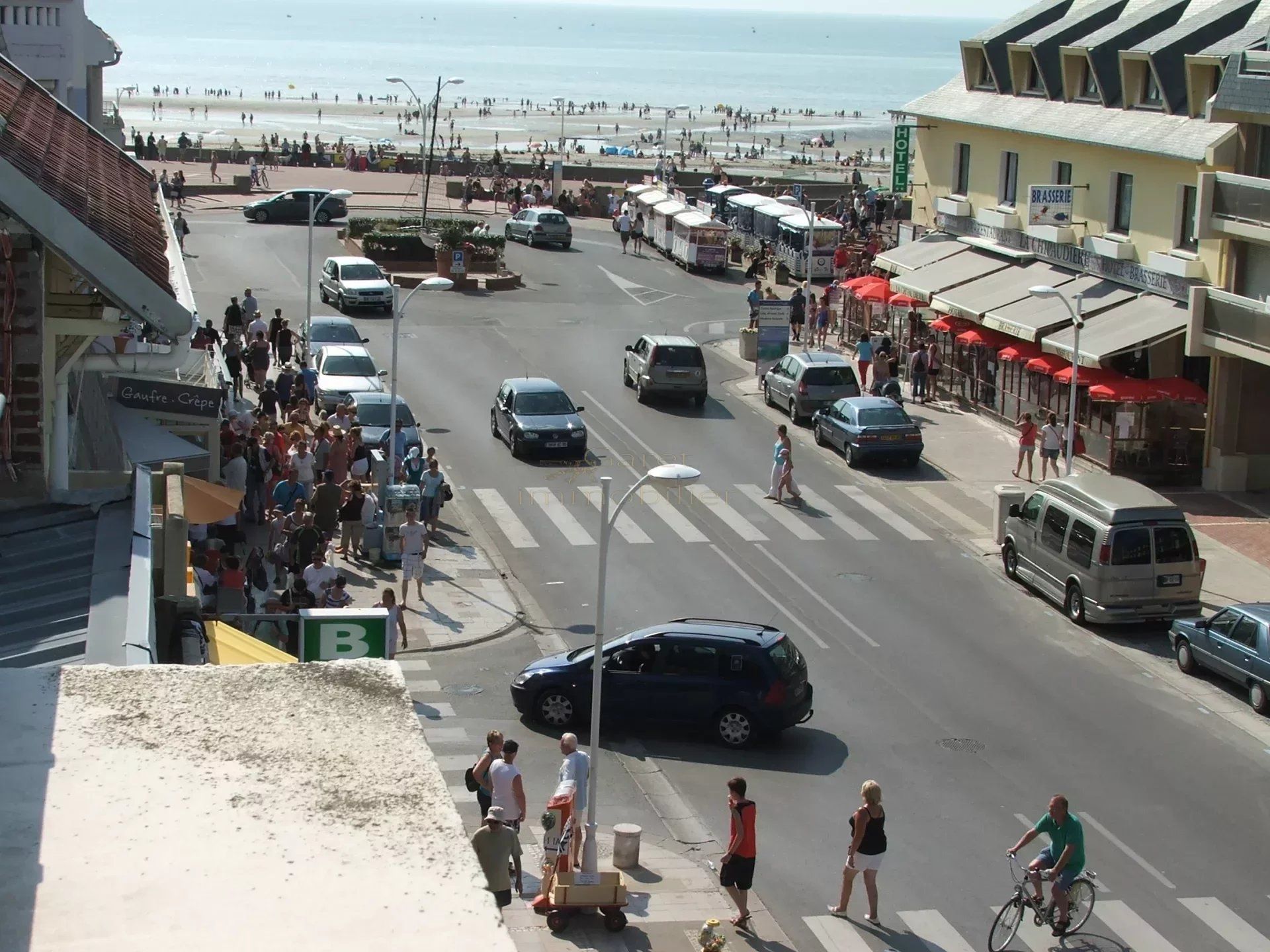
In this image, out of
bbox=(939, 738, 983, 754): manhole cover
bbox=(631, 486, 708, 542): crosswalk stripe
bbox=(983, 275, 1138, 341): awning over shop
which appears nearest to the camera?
bbox=(939, 738, 983, 754): manhole cover

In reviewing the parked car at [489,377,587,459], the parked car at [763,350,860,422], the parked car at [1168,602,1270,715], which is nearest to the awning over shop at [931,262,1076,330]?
the parked car at [763,350,860,422]

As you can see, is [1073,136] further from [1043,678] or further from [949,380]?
[1043,678]

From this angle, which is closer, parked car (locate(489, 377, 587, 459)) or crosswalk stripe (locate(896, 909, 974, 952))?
crosswalk stripe (locate(896, 909, 974, 952))

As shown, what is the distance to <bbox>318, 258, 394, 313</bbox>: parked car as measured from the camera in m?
50.0

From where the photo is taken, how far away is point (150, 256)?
1170 centimetres

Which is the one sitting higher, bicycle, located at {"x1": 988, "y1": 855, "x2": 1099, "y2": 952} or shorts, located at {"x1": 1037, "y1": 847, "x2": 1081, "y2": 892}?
shorts, located at {"x1": 1037, "y1": 847, "x2": 1081, "y2": 892}

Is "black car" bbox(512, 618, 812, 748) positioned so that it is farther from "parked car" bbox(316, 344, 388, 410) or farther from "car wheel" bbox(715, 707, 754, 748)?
"parked car" bbox(316, 344, 388, 410)

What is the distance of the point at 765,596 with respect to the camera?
27.9 m

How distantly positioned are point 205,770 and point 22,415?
5.60 metres

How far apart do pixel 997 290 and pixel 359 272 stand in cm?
1948

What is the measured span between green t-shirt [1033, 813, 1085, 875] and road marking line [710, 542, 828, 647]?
9492 millimetres

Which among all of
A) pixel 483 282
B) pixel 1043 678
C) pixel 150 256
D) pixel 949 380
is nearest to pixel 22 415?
pixel 150 256

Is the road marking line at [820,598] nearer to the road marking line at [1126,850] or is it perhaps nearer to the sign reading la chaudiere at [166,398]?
the road marking line at [1126,850]

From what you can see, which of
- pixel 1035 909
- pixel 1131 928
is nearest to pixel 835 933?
pixel 1035 909
